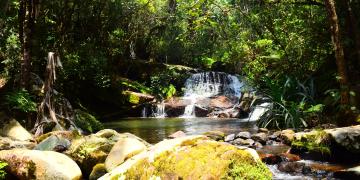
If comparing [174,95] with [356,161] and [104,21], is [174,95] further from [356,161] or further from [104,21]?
[356,161]

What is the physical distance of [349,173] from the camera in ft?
21.5

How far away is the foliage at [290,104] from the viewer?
12594 millimetres

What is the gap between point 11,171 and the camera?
6.20 metres

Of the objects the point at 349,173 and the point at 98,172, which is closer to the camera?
the point at 349,173

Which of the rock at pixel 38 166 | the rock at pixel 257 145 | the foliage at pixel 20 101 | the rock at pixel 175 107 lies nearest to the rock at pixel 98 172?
the rock at pixel 38 166

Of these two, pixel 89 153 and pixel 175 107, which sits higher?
pixel 89 153

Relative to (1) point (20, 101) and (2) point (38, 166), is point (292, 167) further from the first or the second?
(1) point (20, 101)

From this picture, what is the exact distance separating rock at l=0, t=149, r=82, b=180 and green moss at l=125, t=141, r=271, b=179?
1.84 metres

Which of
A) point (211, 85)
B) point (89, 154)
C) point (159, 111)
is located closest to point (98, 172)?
point (89, 154)

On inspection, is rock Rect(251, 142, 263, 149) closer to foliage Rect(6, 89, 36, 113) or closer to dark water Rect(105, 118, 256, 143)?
dark water Rect(105, 118, 256, 143)

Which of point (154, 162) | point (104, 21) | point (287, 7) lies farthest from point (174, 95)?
point (154, 162)

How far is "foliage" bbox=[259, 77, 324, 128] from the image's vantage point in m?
12.6

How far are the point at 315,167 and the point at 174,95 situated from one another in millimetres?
22073

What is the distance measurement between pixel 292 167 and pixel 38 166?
4503mm
